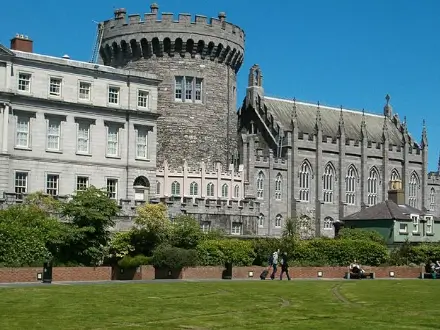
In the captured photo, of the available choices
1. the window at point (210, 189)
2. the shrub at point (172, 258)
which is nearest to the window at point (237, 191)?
the window at point (210, 189)

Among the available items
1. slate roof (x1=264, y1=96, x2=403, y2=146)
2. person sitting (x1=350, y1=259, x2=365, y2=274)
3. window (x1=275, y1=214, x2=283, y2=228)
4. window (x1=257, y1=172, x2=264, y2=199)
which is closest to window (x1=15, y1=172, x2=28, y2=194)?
person sitting (x1=350, y1=259, x2=365, y2=274)

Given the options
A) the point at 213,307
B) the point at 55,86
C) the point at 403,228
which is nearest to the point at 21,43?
the point at 55,86

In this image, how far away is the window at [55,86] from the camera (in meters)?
62.7

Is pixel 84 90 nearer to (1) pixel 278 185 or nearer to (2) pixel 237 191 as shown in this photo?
(2) pixel 237 191

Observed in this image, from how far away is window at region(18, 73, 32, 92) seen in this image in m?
61.2

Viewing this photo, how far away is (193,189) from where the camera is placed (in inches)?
2859

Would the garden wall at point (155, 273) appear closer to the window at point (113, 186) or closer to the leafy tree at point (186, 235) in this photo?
the leafy tree at point (186, 235)

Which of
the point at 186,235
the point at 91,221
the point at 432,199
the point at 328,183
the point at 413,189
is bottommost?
the point at 186,235

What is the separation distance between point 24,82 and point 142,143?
10.2 meters

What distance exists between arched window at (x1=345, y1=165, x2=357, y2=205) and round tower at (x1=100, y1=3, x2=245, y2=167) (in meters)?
19.6

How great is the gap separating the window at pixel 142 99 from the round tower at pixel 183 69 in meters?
7.57

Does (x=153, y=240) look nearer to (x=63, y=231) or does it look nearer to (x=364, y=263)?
(x=63, y=231)

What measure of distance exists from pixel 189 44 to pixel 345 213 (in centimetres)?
2615

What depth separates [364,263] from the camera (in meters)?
57.9
